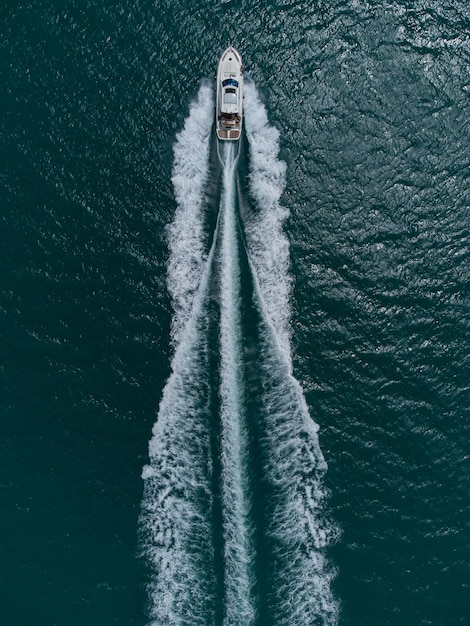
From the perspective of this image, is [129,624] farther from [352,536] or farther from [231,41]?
[231,41]

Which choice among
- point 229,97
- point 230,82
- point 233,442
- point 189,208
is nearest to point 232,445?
point 233,442

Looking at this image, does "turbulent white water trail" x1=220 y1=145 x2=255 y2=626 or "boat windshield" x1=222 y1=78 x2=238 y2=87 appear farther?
"boat windshield" x1=222 y1=78 x2=238 y2=87

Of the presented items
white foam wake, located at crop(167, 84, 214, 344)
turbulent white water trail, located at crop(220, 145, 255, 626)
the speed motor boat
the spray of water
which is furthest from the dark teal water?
the speed motor boat

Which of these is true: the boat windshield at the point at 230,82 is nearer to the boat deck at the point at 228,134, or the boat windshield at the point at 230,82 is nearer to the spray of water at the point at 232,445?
the spray of water at the point at 232,445

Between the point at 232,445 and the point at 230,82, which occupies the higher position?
the point at 230,82

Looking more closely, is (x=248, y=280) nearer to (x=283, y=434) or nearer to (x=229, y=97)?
(x=283, y=434)

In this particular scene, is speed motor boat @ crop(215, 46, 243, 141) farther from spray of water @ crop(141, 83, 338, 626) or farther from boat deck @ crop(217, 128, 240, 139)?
spray of water @ crop(141, 83, 338, 626)
